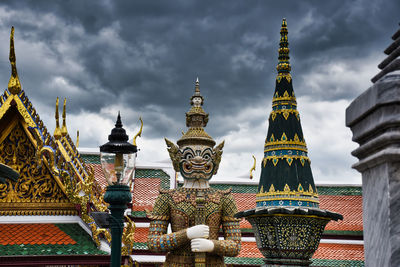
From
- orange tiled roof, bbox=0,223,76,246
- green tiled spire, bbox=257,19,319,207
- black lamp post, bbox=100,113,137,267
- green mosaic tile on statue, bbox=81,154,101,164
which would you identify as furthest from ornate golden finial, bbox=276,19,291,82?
green mosaic tile on statue, bbox=81,154,101,164

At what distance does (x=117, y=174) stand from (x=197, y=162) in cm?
204

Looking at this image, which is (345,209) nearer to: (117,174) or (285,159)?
(285,159)

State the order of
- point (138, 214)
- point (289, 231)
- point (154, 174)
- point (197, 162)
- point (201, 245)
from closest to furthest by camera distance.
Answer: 1. point (289, 231)
2. point (201, 245)
3. point (197, 162)
4. point (138, 214)
5. point (154, 174)

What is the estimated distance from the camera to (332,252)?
10.8 m

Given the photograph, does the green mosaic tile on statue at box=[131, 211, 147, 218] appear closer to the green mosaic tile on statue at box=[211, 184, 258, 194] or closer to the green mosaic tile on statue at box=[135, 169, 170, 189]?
the green mosaic tile on statue at box=[135, 169, 170, 189]

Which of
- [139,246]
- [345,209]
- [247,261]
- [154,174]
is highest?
[154,174]

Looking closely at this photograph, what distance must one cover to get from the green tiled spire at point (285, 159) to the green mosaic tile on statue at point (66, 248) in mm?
2854

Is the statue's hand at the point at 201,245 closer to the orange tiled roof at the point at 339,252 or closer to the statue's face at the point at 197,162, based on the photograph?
the statue's face at the point at 197,162

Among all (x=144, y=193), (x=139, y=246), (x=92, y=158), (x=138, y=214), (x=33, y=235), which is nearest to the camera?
(x=33, y=235)

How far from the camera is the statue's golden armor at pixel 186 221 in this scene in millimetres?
6664

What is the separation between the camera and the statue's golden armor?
6.66 meters

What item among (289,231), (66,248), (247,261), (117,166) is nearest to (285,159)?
(289,231)

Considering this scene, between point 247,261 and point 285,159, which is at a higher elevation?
point 285,159

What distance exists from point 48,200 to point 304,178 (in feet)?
14.1
